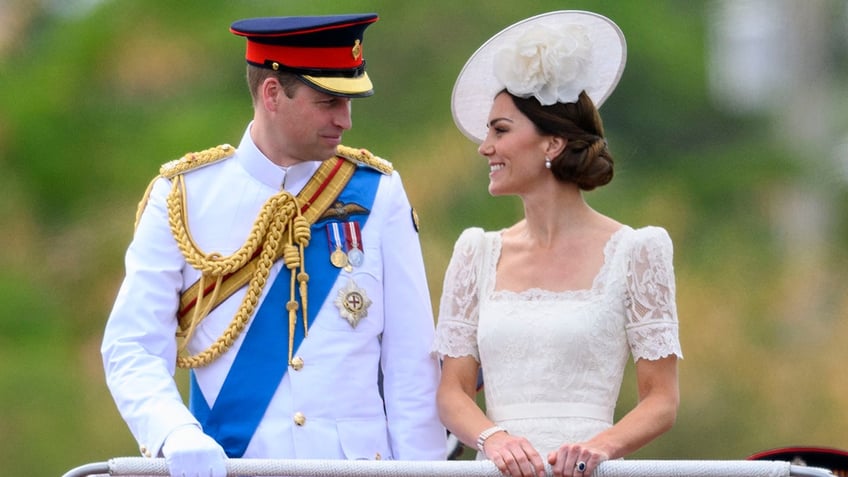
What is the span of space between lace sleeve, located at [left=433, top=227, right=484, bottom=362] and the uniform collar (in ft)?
1.41

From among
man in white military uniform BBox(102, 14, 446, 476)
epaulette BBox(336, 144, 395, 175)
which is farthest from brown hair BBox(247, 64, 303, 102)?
epaulette BBox(336, 144, 395, 175)

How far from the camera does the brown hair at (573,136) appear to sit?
463 centimetres

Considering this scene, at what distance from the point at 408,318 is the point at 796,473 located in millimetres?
1182

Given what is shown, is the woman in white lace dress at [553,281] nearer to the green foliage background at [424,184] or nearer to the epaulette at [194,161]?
the epaulette at [194,161]

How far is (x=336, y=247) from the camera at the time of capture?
4.65m

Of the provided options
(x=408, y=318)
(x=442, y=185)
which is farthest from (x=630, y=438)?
(x=442, y=185)

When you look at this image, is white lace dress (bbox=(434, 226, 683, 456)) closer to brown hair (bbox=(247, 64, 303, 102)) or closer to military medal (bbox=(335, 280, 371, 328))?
military medal (bbox=(335, 280, 371, 328))

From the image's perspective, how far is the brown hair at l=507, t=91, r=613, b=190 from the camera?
463cm

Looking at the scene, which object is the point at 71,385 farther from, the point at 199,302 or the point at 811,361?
the point at 199,302

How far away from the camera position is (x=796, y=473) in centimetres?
385

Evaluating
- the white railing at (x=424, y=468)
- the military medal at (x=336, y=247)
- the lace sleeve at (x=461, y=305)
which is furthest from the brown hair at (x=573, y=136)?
the white railing at (x=424, y=468)

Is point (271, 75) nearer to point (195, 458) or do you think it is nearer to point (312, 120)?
point (312, 120)

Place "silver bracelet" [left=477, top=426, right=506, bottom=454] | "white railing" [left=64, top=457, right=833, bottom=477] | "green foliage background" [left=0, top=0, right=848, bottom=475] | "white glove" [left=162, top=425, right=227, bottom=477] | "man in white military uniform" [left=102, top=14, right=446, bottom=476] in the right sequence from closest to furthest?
"white railing" [left=64, top=457, right=833, bottom=477] → "white glove" [left=162, top=425, right=227, bottom=477] → "silver bracelet" [left=477, top=426, right=506, bottom=454] → "man in white military uniform" [left=102, top=14, right=446, bottom=476] → "green foliage background" [left=0, top=0, right=848, bottom=475]

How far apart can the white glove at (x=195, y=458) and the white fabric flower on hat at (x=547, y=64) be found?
1206 millimetres
